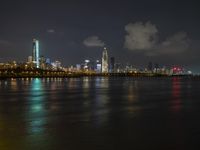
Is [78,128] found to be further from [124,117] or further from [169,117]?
[169,117]

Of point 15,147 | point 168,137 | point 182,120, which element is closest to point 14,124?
point 15,147

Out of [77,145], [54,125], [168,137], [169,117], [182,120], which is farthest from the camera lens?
[169,117]

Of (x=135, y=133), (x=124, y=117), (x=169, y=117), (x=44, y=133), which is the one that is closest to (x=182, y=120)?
(x=169, y=117)

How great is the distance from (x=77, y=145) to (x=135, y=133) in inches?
154

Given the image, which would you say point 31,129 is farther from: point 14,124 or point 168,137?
point 168,137

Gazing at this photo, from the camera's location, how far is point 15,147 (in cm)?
1370

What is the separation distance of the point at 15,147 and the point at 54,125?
5.93 m

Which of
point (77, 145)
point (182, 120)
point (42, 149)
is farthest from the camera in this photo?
point (182, 120)

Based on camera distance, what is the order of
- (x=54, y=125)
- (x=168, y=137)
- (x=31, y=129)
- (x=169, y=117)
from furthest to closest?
(x=169, y=117)
(x=54, y=125)
(x=31, y=129)
(x=168, y=137)

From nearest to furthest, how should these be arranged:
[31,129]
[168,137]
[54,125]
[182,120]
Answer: [168,137], [31,129], [54,125], [182,120]

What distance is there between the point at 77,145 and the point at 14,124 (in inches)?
260

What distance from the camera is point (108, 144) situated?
14555mm

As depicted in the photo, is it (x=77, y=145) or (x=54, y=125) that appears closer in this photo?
(x=77, y=145)

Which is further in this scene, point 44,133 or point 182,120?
point 182,120
